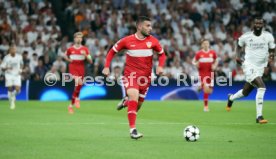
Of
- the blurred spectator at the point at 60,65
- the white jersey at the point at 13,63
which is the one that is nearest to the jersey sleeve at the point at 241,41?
the white jersey at the point at 13,63

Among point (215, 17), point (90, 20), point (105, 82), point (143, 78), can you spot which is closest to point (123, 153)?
point (143, 78)

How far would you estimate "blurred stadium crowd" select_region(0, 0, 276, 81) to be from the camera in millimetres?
28703

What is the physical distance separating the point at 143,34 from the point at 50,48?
16232 mm

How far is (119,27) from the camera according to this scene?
30953 mm

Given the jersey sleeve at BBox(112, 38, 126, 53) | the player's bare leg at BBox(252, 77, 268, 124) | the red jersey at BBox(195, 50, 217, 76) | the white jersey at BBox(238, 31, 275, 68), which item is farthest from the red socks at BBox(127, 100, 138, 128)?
the red jersey at BBox(195, 50, 217, 76)

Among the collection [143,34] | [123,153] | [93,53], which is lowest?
[93,53]

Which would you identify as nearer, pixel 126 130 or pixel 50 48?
pixel 126 130

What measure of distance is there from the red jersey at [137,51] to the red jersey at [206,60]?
10.6 metres

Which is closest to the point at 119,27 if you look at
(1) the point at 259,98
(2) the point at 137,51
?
(1) the point at 259,98

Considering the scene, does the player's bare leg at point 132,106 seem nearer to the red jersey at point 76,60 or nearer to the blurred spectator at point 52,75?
the red jersey at point 76,60

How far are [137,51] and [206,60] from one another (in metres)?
10.7

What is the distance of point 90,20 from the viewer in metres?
30.8

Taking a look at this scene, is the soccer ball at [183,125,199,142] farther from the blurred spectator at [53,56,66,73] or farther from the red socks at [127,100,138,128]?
the blurred spectator at [53,56,66,73]

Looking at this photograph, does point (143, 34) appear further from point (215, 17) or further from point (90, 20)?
point (215, 17)
